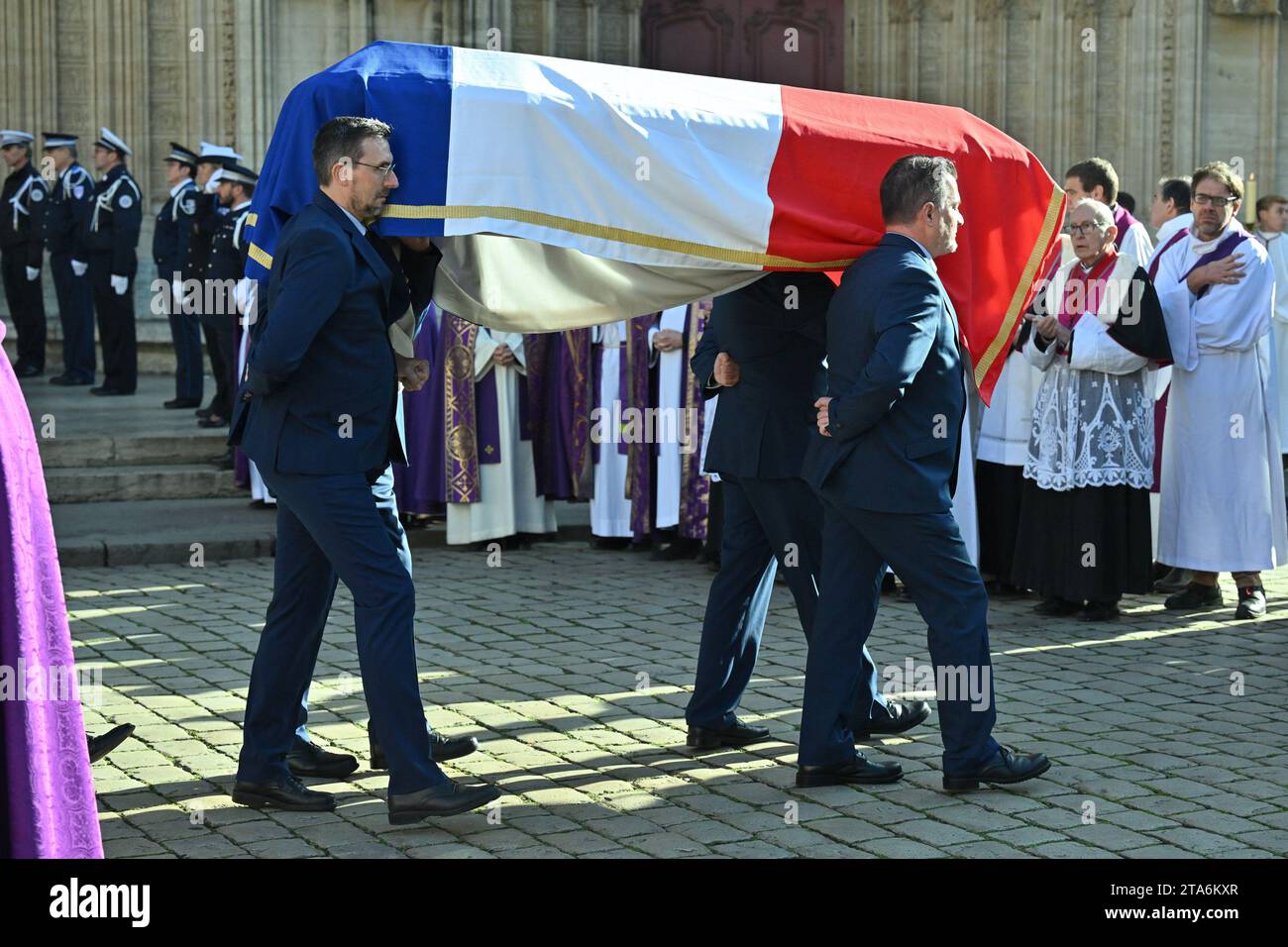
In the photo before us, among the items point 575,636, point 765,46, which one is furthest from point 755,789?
point 765,46

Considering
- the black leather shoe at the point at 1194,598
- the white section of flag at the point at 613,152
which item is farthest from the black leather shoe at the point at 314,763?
the black leather shoe at the point at 1194,598

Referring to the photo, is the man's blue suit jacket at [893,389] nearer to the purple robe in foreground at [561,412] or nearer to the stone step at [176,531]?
the purple robe in foreground at [561,412]

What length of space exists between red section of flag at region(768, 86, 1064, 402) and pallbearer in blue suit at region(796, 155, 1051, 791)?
0.68ft

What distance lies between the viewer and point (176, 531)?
11.0 meters

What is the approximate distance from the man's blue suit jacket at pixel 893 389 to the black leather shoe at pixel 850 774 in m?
0.85

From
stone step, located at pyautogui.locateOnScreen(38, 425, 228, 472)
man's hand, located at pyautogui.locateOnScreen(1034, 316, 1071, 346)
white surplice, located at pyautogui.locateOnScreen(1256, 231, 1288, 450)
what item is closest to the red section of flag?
man's hand, located at pyautogui.locateOnScreen(1034, 316, 1071, 346)

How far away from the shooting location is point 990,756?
570cm

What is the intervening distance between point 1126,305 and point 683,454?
3.04 meters

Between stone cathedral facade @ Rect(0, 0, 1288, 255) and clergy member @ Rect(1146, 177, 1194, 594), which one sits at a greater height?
stone cathedral facade @ Rect(0, 0, 1288, 255)

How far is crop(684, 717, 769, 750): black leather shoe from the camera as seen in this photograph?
6.27 metres

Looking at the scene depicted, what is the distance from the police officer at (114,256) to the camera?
50.6 feet

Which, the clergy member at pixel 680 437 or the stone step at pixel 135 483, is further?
the stone step at pixel 135 483

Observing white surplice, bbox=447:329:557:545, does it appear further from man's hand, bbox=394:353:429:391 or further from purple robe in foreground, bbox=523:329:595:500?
man's hand, bbox=394:353:429:391
